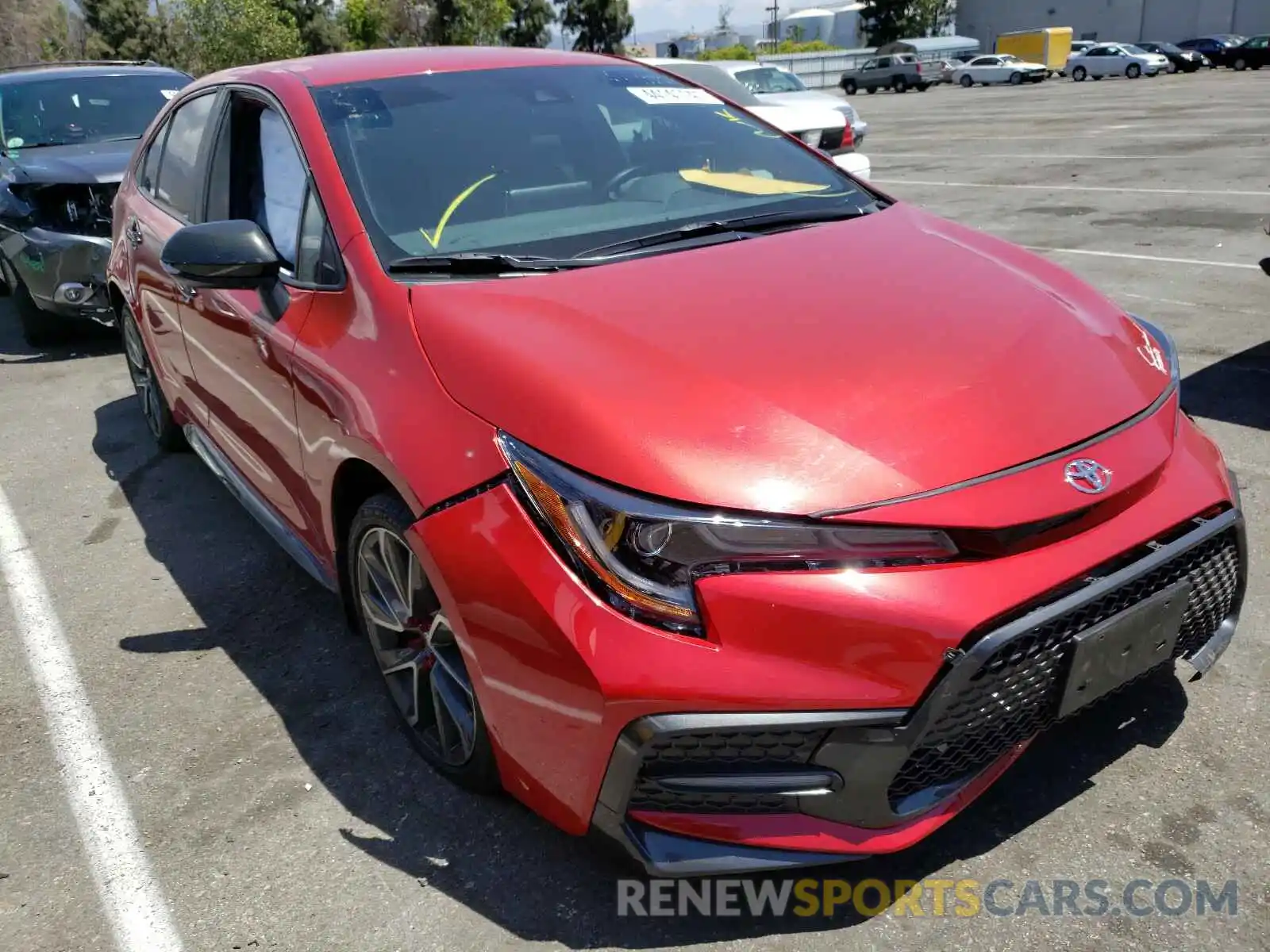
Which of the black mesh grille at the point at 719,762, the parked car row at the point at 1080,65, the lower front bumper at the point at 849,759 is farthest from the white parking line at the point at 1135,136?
the parked car row at the point at 1080,65

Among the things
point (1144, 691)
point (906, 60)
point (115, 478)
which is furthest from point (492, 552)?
point (906, 60)

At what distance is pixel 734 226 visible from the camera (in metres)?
2.97

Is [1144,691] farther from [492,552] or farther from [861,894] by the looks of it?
[492,552]

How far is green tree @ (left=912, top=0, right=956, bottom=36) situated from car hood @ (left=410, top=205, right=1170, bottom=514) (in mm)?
75223

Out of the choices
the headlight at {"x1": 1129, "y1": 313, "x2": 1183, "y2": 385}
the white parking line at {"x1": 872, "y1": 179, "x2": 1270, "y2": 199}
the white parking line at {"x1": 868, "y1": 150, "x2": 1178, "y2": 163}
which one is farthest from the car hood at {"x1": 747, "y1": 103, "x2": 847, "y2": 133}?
the headlight at {"x1": 1129, "y1": 313, "x2": 1183, "y2": 385}

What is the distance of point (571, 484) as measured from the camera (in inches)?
79.6

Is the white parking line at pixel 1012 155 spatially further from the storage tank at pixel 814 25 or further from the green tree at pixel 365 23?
the storage tank at pixel 814 25

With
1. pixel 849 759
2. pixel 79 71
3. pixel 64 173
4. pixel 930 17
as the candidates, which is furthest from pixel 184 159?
pixel 930 17

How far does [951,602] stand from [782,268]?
3.55 ft

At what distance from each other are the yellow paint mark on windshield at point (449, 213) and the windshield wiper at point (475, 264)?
0.10m

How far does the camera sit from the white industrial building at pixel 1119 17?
56906 millimetres

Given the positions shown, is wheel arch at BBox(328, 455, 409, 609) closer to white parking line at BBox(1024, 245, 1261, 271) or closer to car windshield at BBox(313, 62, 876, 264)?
car windshield at BBox(313, 62, 876, 264)

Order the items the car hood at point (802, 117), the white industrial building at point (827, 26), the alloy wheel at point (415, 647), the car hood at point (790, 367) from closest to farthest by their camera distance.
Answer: the car hood at point (790, 367) < the alloy wheel at point (415, 647) < the car hood at point (802, 117) < the white industrial building at point (827, 26)

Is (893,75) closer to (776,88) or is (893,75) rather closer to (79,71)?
(776,88)
